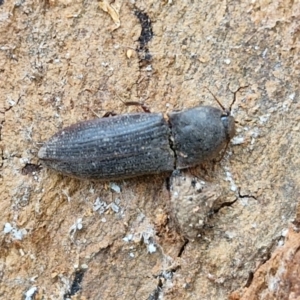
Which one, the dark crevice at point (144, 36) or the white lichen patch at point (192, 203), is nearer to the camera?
the white lichen patch at point (192, 203)

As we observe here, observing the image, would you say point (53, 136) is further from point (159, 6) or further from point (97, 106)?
point (159, 6)

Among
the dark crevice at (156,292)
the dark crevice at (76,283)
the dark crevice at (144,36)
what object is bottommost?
the dark crevice at (76,283)

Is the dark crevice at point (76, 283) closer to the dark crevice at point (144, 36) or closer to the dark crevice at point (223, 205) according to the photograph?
the dark crevice at point (223, 205)

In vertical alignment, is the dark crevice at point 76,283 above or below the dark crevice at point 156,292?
below

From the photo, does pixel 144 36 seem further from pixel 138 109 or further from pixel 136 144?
pixel 136 144

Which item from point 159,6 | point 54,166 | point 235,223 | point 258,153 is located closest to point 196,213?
point 235,223

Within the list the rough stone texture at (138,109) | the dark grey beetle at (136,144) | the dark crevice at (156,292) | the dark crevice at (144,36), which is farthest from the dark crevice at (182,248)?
the dark crevice at (144,36)
